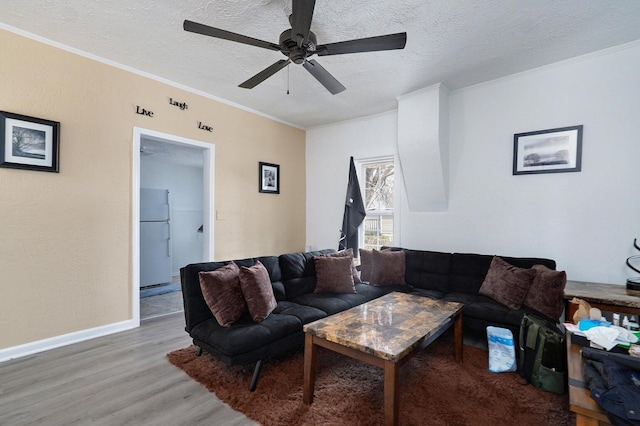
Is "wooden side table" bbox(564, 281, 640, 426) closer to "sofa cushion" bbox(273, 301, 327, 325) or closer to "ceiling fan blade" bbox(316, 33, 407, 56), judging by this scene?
"sofa cushion" bbox(273, 301, 327, 325)

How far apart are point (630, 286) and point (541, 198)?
107cm

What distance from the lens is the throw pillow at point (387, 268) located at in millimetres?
3523

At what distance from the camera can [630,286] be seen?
8.35 ft

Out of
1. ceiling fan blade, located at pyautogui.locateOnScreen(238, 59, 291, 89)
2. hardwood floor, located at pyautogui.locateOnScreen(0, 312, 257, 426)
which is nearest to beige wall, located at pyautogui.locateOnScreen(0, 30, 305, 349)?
hardwood floor, located at pyautogui.locateOnScreen(0, 312, 257, 426)

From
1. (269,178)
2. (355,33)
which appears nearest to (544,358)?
(355,33)

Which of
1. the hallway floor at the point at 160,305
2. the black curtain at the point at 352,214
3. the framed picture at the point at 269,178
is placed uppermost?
the framed picture at the point at 269,178

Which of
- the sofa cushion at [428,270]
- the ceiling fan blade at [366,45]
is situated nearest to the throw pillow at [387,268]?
the sofa cushion at [428,270]

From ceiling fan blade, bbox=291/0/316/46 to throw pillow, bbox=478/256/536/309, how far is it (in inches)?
111

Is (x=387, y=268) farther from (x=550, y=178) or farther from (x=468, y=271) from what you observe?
(x=550, y=178)

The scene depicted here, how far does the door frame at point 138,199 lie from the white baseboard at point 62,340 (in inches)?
5.8

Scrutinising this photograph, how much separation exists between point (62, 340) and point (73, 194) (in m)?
1.42

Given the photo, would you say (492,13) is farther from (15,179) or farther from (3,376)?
(3,376)

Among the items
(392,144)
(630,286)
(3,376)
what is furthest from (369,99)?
(3,376)

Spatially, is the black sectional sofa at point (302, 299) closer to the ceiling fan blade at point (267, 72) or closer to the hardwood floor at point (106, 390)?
the hardwood floor at point (106, 390)
